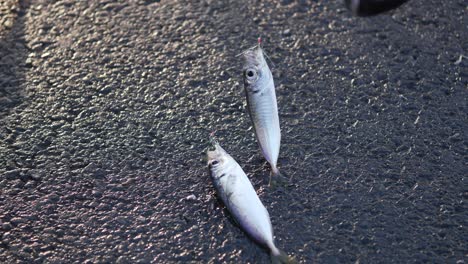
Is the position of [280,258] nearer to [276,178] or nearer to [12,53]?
[276,178]

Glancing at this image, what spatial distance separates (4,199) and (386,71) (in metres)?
2.11

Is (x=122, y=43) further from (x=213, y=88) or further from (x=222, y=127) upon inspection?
(x=222, y=127)

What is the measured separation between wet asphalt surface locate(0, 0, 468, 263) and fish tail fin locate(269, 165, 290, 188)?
4cm

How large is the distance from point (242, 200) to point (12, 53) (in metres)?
1.86

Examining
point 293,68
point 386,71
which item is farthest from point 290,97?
point 386,71

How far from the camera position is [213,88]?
3703 millimetres

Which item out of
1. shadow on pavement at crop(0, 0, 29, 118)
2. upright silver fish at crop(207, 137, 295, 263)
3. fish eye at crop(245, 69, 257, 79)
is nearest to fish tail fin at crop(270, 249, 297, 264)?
upright silver fish at crop(207, 137, 295, 263)

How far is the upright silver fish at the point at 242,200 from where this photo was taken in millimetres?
2818

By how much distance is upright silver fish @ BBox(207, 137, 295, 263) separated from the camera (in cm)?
282

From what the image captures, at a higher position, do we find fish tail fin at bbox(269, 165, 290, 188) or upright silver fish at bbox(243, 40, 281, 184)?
upright silver fish at bbox(243, 40, 281, 184)

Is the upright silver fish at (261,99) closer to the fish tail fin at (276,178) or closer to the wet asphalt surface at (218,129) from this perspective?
the fish tail fin at (276,178)

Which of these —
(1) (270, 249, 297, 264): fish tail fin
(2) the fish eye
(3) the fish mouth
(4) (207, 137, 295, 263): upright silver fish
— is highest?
(3) the fish mouth

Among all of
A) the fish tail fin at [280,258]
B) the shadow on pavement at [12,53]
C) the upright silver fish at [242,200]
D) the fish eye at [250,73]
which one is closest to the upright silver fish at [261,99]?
the fish eye at [250,73]

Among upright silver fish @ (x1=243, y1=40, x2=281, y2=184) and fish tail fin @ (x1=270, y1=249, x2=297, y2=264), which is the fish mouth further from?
fish tail fin @ (x1=270, y1=249, x2=297, y2=264)
